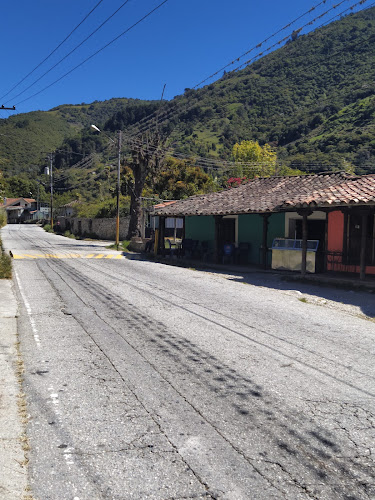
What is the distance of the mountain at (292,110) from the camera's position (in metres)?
62.2

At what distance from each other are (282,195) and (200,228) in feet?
21.3

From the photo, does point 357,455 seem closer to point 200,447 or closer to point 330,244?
point 200,447

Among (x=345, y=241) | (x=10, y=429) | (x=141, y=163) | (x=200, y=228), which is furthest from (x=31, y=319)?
(x=141, y=163)

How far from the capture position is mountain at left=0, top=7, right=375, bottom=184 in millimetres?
62156

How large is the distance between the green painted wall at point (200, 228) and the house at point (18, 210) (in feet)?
272

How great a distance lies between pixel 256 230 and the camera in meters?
21.5

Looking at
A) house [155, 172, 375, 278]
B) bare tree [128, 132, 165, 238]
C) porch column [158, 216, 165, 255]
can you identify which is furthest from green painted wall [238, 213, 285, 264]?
bare tree [128, 132, 165, 238]

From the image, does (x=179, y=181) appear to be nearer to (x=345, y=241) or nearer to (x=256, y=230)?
(x=256, y=230)

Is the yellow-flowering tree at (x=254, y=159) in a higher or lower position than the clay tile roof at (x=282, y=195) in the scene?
higher

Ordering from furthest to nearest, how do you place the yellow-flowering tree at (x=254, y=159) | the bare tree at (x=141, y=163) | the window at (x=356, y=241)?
the yellow-flowering tree at (x=254, y=159), the bare tree at (x=141, y=163), the window at (x=356, y=241)

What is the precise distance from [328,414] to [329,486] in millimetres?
1325

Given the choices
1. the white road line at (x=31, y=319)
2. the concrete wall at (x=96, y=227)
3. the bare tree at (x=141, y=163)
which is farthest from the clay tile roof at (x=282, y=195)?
the concrete wall at (x=96, y=227)

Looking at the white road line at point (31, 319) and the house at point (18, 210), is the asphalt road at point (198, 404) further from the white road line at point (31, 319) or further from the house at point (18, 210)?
the house at point (18, 210)

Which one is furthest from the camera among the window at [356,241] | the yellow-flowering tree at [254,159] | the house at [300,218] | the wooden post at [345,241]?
the yellow-flowering tree at [254,159]
